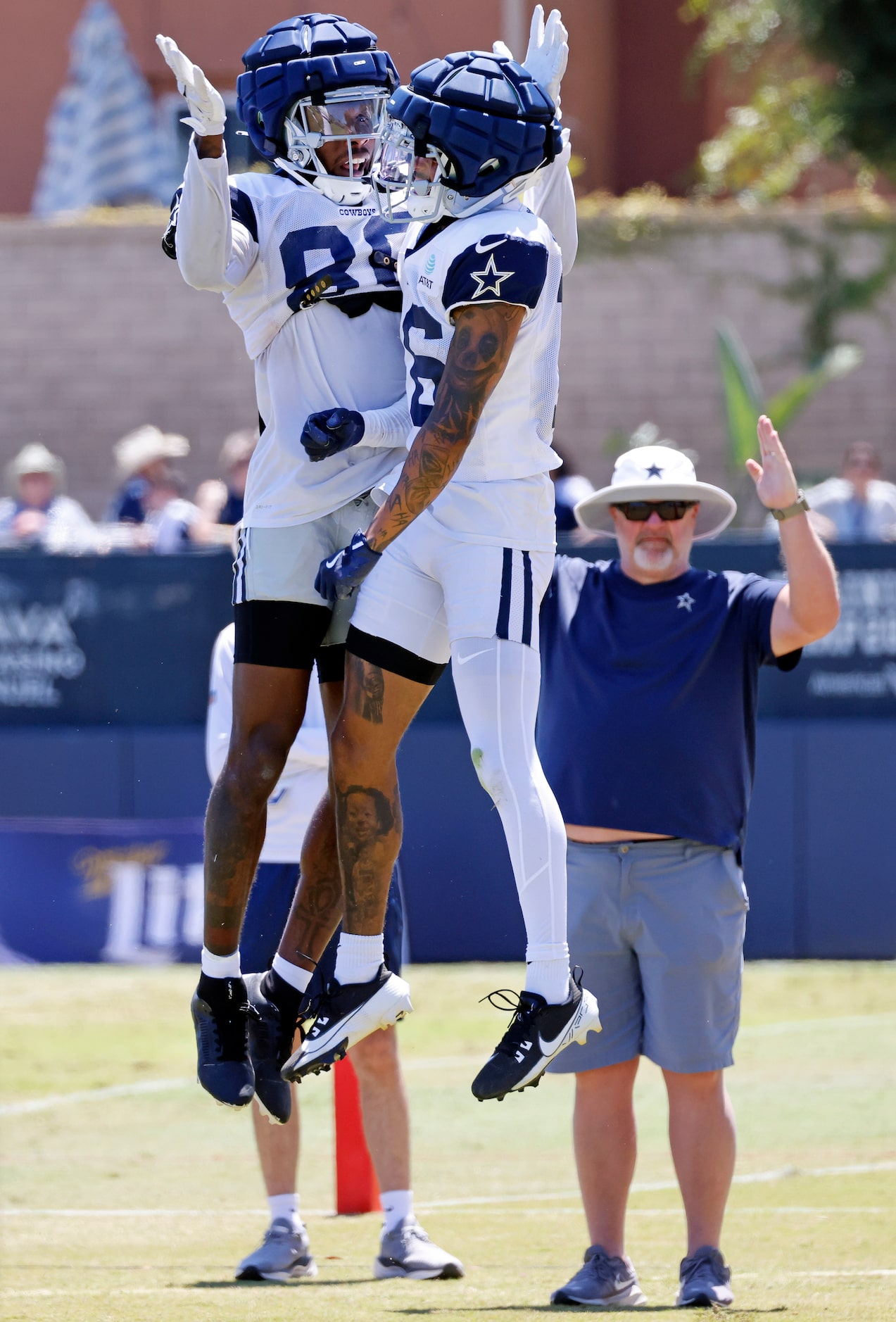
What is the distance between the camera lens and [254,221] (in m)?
4.88

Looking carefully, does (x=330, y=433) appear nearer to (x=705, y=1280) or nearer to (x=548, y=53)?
(x=548, y=53)

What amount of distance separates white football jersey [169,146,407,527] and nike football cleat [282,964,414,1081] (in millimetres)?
1136

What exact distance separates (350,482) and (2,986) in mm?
7049

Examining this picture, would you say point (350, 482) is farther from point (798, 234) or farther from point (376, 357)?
point (798, 234)

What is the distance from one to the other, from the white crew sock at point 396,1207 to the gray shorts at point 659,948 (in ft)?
2.55

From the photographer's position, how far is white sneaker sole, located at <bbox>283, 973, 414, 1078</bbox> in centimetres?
458

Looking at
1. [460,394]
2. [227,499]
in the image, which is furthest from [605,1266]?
[227,499]

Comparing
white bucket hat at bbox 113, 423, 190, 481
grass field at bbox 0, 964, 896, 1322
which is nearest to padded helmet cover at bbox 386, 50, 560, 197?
grass field at bbox 0, 964, 896, 1322

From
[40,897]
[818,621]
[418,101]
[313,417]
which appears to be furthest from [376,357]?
[40,897]

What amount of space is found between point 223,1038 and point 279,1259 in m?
1.68

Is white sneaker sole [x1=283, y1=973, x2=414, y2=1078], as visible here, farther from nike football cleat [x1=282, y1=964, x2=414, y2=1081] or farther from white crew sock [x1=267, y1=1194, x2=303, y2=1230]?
white crew sock [x1=267, y1=1194, x2=303, y2=1230]

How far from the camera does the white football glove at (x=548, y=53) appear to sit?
477cm

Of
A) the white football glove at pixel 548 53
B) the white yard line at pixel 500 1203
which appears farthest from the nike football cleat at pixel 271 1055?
the white yard line at pixel 500 1203

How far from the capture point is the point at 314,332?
16.1ft
